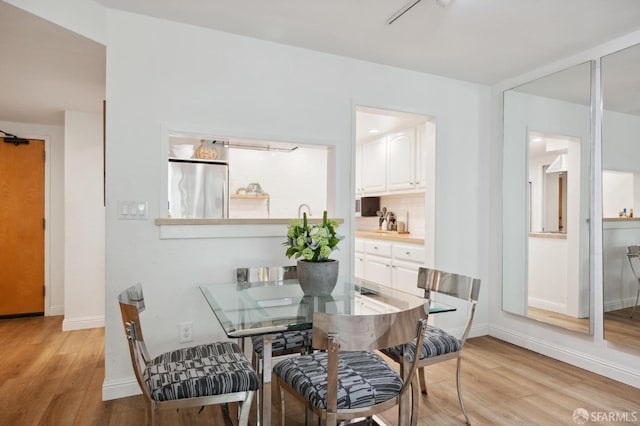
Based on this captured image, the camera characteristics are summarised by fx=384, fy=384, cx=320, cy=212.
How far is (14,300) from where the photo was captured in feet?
14.4

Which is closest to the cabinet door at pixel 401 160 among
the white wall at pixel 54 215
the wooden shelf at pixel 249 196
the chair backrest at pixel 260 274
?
the wooden shelf at pixel 249 196

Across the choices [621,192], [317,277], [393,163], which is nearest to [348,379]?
[317,277]

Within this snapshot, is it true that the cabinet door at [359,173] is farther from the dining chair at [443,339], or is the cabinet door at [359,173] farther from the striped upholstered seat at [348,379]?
the striped upholstered seat at [348,379]

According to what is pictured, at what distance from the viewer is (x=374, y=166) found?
5324 millimetres

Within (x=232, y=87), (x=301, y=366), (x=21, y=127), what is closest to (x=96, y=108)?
(x=21, y=127)

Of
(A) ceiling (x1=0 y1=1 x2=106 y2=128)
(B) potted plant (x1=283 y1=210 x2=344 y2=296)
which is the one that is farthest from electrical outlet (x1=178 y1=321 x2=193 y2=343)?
(A) ceiling (x1=0 y1=1 x2=106 y2=128)

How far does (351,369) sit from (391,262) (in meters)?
2.77

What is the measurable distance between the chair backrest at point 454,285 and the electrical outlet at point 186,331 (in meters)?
1.57

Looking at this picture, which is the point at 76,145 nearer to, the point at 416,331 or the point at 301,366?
the point at 301,366

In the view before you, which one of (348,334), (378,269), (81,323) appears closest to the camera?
(348,334)

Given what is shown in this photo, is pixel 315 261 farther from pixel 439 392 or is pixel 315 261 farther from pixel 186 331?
pixel 439 392

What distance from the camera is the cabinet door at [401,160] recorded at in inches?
179

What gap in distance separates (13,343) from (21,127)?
2453mm

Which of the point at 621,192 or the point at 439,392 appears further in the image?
the point at 621,192
